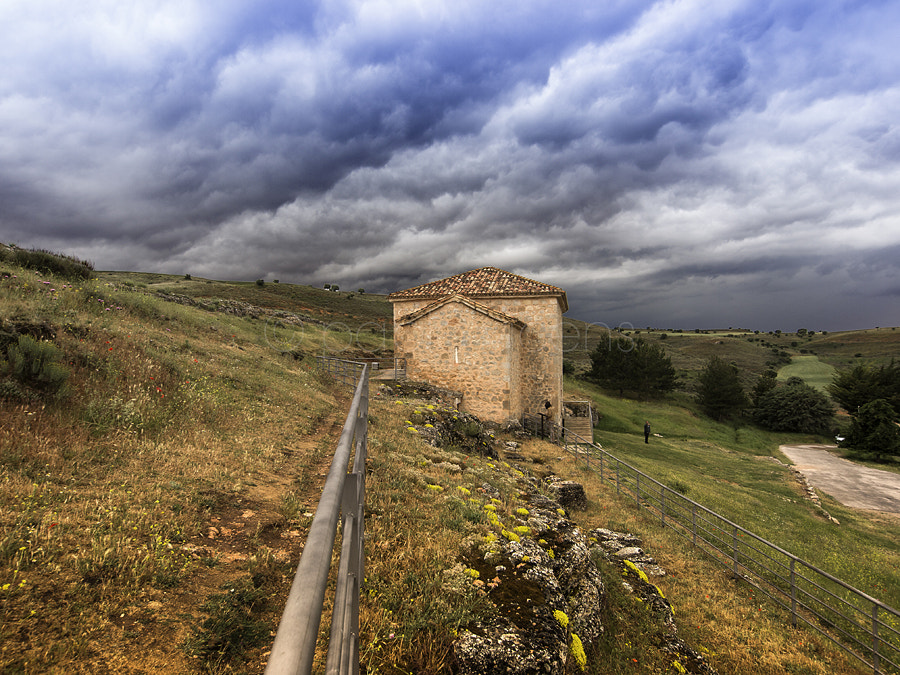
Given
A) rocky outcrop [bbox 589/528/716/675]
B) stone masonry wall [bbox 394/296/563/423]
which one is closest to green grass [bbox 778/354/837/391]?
stone masonry wall [bbox 394/296/563/423]

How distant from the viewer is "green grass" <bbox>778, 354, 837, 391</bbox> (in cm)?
5292

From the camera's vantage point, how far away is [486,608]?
3729 millimetres

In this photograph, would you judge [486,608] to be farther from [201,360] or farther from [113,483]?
[201,360]

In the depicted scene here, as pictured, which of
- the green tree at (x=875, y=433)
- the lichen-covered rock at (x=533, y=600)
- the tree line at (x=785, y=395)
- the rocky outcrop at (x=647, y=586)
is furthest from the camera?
the tree line at (x=785, y=395)

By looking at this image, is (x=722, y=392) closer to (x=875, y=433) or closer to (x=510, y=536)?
(x=875, y=433)

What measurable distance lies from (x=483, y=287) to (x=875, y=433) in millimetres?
30905

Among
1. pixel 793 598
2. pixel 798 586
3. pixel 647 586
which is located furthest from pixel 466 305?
pixel 793 598

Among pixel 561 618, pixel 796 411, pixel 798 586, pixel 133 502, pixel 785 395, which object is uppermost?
pixel 133 502

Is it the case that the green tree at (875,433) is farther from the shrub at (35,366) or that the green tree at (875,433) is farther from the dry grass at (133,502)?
the shrub at (35,366)

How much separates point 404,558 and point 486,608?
36.2 inches

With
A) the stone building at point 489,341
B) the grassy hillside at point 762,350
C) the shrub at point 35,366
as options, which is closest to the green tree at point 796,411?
the grassy hillside at point 762,350

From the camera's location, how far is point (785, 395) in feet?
131

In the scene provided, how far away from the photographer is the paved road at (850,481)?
63.7 feet

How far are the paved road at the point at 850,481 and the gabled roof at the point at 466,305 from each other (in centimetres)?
1795
